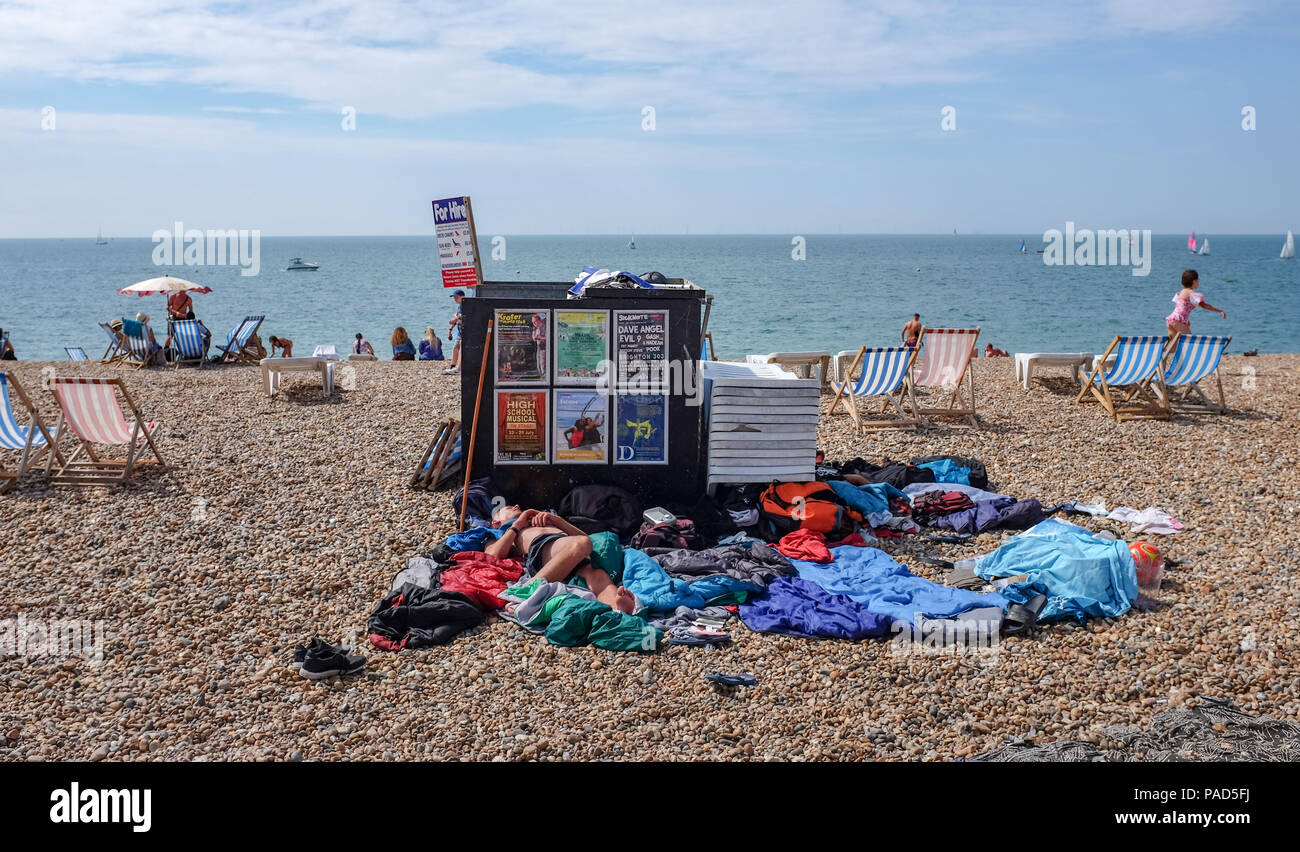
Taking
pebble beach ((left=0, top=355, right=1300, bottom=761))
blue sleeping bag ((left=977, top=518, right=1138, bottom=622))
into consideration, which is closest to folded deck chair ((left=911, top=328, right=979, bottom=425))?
pebble beach ((left=0, top=355, right=1300, bottom=761))

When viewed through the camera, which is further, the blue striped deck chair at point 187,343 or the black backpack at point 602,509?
the blue striped deck chair at point 187,343

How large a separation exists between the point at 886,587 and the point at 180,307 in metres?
13.9

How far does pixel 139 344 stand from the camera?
14.6 metres

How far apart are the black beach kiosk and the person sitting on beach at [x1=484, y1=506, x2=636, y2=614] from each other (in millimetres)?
715

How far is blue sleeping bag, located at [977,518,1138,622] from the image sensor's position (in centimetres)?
536

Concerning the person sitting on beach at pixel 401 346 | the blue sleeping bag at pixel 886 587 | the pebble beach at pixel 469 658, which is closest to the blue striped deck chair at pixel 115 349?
the person sitting on beach at pixel 401 346

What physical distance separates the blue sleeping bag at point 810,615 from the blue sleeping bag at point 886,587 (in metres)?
0.14

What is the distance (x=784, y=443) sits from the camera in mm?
7223

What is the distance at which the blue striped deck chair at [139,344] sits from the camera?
14.4 metres

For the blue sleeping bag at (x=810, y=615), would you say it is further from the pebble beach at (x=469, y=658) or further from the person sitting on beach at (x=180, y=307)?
the person sitting on beach at (x=180, y=307)
